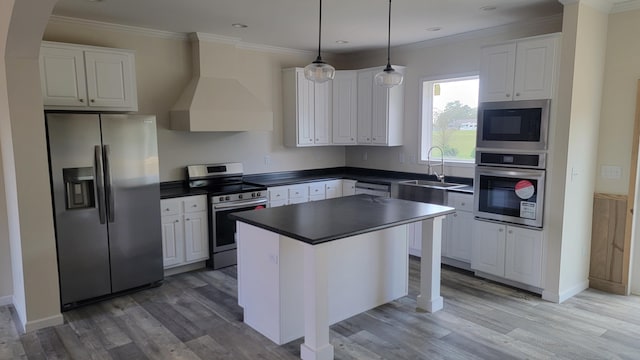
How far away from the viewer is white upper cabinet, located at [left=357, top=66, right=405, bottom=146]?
5.75 m

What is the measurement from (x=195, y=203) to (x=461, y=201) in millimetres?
2969

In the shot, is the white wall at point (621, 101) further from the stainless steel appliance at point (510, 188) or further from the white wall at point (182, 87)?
the white wall at point (182, 87)

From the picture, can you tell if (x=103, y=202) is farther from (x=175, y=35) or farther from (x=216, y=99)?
(x=175, y=35)

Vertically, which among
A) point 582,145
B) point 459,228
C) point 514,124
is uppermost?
point 514,124

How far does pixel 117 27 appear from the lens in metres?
4.56

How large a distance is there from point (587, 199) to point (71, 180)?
4825 millimetres

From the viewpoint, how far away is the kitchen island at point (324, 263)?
2943 millimetres

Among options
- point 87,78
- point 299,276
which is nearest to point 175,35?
point 87,78

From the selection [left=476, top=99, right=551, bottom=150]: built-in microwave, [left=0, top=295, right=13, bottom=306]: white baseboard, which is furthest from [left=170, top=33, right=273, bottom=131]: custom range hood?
[left=476, top=99, right=551, bottom=150]: built-in microwave

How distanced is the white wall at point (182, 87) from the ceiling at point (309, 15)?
0.69 feet

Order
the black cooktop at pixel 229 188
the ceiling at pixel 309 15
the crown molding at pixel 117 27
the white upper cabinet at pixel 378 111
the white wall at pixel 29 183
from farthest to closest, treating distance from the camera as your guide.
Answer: the white upper cabinet at pixel 378 111, the black cooktop at pixel 229 188, the crown molding at pixel 117 27, the ceiling at pixel 309 15, the white wall at pixel 29 183

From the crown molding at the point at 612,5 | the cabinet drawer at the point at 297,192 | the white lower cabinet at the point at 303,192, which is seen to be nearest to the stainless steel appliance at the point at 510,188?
the crown molding at the point at 612,5

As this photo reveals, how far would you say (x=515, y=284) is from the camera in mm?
4336

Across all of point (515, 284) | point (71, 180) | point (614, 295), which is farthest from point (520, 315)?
point (71, 180)
